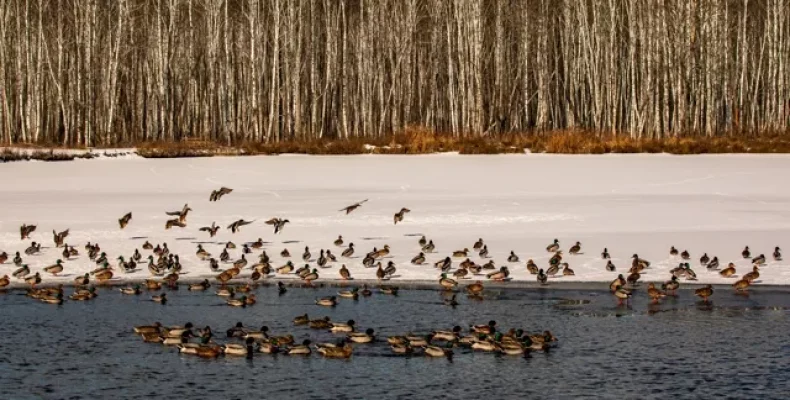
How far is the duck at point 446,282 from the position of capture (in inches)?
603

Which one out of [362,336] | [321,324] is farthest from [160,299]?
[362,336]

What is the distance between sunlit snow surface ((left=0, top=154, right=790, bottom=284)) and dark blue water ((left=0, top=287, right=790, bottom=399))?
68.2 inches

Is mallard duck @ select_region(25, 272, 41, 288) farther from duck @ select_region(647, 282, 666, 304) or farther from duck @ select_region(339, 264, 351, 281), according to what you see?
duck @ select_region(647, 282, 666, 304)

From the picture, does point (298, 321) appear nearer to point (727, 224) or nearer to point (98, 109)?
point (727, 224)

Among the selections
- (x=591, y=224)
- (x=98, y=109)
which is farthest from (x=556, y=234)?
(x=98, y=109)

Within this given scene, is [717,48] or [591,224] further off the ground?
[717,48]

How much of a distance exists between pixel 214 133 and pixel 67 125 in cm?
567

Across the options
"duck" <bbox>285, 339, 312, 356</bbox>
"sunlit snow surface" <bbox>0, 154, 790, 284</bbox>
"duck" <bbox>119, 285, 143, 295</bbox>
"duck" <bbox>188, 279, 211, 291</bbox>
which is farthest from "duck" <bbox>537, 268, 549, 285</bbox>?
"duck" <bbox>119, 285, 143, 295</bbox>

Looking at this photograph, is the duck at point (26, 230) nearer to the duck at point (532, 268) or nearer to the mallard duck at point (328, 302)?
the mallard duck at point (328, 302)

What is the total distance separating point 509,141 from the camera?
130ft

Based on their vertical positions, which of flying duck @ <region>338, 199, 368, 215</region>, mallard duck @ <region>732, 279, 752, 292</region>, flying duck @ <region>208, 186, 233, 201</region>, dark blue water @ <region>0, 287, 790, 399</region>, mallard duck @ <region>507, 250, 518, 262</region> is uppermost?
flying duck @ <region>208, 186, 233, 201</region>

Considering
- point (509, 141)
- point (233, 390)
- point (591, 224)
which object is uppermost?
point (509, 141)

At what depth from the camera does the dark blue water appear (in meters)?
10.3

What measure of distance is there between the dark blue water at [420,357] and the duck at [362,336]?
4.8 inches
